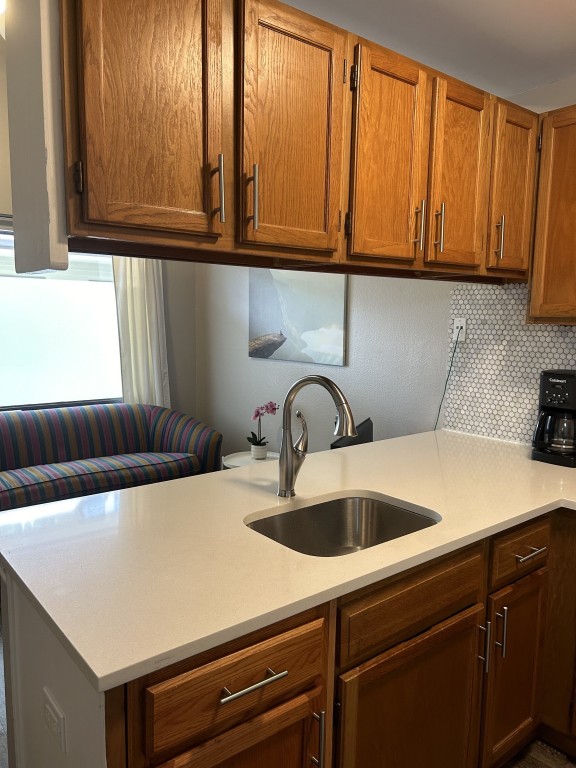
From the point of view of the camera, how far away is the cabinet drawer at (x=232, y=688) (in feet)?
3.28

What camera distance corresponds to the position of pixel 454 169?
199 cm

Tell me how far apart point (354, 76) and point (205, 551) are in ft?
4.41

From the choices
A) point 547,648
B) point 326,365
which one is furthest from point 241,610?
point 326,365

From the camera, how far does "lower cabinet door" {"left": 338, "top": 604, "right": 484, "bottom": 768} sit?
4.43ft

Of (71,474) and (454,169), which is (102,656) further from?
(71,474)

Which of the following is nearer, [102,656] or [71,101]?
[102,656]

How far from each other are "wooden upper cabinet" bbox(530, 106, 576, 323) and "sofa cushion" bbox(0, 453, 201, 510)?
246cm

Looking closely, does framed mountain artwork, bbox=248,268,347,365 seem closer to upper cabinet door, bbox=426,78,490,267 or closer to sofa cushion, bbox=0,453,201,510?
sofa cushion, bbox=0,453,201,510

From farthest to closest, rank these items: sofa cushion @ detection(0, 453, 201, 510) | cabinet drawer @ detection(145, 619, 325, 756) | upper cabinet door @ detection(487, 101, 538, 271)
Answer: sofa cushion @ detection(0, 453, 201, 510) → upper cabinet door @ detection(487, 101, 538, 271) → cabinet drawer @ detection(145, 619, 325, 756)

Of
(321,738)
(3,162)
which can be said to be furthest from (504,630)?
(3,162)

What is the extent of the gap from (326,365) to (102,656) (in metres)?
2.69

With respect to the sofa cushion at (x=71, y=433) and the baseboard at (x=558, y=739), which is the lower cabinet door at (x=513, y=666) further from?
the sofa cushion at (x=71, y=433)

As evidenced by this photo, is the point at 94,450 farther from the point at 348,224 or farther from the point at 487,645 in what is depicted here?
the point at 487,645

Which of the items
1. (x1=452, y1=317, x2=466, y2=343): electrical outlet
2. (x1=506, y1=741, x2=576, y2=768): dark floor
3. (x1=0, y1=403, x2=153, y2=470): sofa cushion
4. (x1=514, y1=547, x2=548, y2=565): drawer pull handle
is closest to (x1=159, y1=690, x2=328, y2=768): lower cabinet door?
(x1=514, y1=547, x2=548, y2=565): drawer pull handle
